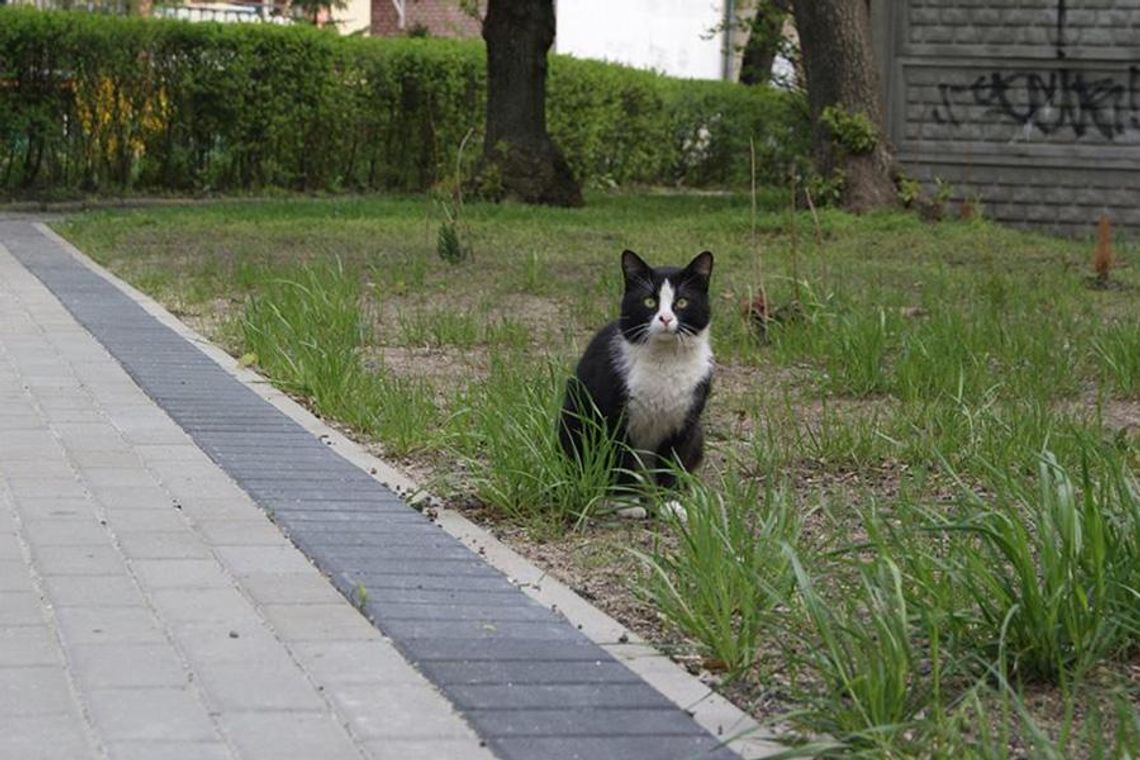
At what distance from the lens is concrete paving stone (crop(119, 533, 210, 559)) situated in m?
5.99

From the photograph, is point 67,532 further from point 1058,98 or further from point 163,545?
point 1058,98

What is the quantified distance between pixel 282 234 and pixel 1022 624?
43.5ft

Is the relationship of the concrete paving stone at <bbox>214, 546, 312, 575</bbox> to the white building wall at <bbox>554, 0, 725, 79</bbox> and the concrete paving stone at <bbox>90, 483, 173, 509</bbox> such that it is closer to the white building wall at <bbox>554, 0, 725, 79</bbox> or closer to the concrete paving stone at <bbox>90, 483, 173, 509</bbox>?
the concrete paving stone at <bbox>90, 483, 173, 509</bbox>

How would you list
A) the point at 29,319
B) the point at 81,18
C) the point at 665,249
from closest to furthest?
the point at 29,319, the point at 665,249, the point at 81,18

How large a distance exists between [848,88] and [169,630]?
1620cm

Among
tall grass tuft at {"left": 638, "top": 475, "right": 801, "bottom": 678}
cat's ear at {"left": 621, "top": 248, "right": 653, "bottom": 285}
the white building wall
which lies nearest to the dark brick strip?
tall grass tuft at {"left": 638, "top": 475, "right": 801, "bottom": 678}

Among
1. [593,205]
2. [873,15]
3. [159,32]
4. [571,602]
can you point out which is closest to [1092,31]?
[873,15]

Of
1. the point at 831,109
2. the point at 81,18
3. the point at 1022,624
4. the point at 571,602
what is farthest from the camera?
the point at 81,18

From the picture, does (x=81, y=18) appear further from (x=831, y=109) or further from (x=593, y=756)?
Result: (x=593, y=756)

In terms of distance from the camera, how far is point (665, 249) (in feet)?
55.3

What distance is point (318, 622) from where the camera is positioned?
5277 mm

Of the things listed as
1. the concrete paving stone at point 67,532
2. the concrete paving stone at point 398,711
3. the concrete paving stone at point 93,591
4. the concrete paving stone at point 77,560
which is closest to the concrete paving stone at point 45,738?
the concrete paving stone at point 398,711

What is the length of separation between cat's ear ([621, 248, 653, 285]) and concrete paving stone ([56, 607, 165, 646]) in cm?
229

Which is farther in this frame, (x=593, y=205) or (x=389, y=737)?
(x=593, y=205)
